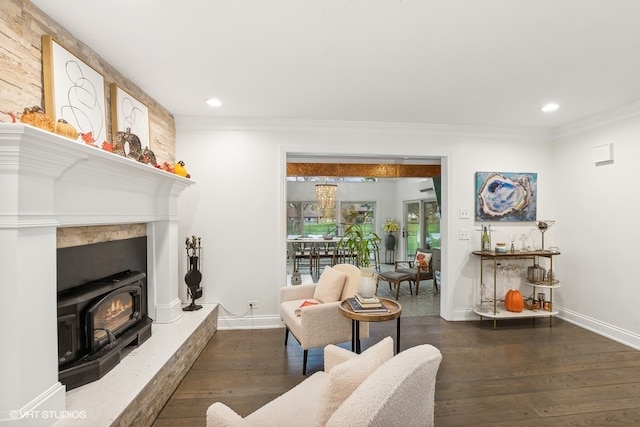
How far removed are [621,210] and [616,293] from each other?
92cm

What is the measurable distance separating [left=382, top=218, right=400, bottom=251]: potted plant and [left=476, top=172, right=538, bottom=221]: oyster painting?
4.92 metres

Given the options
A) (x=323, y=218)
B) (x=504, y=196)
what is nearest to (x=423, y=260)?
(x=504, y=196)

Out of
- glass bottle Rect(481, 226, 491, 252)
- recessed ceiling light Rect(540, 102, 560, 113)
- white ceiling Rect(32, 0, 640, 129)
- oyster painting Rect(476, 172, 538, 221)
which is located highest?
white ceiling Rect(32, 0, 640, 129)

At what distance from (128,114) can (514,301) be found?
4616 millimetres

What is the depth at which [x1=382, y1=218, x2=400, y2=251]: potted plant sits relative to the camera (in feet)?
29.1

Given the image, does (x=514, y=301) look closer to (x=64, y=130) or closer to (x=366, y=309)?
(x=366, y=309)

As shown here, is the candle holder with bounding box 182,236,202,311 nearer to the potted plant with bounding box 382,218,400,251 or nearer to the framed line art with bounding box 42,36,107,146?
the framed line art with bounding box 42,36,107,146

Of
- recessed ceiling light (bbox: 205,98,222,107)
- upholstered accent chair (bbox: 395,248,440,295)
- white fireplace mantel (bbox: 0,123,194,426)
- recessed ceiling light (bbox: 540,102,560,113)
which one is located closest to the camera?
white fireplace mantel (bbox: 0,123,194,426)

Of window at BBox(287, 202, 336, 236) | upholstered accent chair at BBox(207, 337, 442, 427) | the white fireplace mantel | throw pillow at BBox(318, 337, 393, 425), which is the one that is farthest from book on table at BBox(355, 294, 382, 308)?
window at BBox(287, 202, 336, 236)

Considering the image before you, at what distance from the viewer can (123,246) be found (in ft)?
8.33

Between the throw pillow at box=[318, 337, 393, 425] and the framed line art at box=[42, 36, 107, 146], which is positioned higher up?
the framed line art at box=[42, 36, 107, 146]

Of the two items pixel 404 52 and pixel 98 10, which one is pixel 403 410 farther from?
pixel 98 10

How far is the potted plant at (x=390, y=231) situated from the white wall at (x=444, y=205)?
4915 mm

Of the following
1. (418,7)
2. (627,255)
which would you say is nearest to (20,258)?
(418,7)
